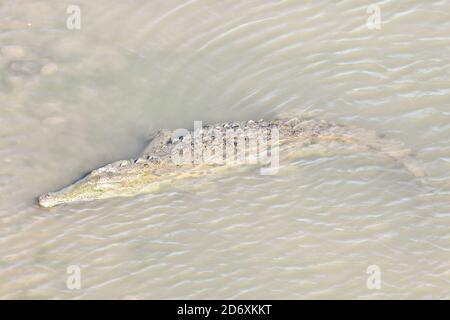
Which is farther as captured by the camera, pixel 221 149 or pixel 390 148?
pixel 221 149

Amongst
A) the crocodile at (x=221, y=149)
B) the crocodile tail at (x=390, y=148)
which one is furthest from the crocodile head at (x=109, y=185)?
the crocodile tail at (x=390, y=148)

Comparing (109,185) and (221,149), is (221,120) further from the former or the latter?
(109,185)

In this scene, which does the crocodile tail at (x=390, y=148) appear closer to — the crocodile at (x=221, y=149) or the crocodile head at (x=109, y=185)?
the crocodile at (x=221, y=149)

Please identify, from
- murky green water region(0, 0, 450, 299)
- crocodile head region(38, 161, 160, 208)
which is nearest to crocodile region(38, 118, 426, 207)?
crocodile head region(38, 161, 160, 208)

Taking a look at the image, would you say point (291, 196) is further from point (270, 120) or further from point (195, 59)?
point (195, 59)

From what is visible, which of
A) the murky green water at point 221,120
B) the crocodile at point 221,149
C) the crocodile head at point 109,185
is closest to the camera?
the murky green water at point 221,120

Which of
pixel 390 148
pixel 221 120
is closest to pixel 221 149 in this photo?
pixel 221 120
